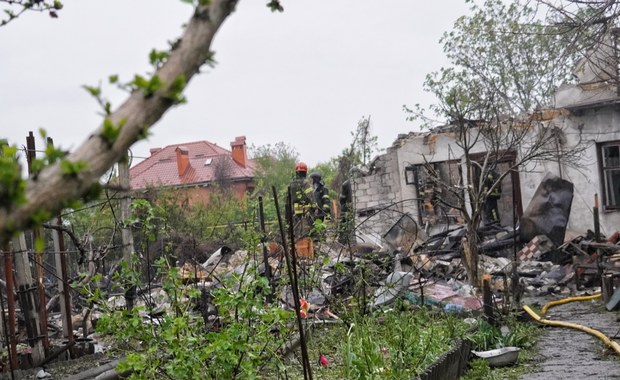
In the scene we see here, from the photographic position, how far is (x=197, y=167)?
2411 inches

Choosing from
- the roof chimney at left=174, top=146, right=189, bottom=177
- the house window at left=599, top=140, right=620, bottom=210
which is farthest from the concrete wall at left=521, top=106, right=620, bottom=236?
the roof chimney at left=174, top=146, right=189, bottom=177

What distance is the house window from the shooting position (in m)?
22.1

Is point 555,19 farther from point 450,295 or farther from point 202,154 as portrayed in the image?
point 202,154

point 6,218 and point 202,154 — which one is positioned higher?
point 202,154

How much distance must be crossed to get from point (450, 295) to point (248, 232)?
646cm

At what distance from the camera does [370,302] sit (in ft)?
31.2

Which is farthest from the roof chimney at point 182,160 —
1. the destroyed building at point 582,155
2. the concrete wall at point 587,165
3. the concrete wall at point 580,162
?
the concrete wall at point 587,165

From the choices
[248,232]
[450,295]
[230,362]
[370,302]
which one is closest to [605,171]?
[450,295]

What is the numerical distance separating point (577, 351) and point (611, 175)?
13.2 metres

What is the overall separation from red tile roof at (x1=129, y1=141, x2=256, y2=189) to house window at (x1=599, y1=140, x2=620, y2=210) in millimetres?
35510

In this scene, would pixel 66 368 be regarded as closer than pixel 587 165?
Yes

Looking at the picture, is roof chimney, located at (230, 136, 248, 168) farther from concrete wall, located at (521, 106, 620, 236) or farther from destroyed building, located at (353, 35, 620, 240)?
concrete wall, located at (521, 106, 620, 236)

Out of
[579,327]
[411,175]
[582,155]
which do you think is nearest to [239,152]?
[411,175]

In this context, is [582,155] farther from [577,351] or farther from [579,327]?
[577,351]
